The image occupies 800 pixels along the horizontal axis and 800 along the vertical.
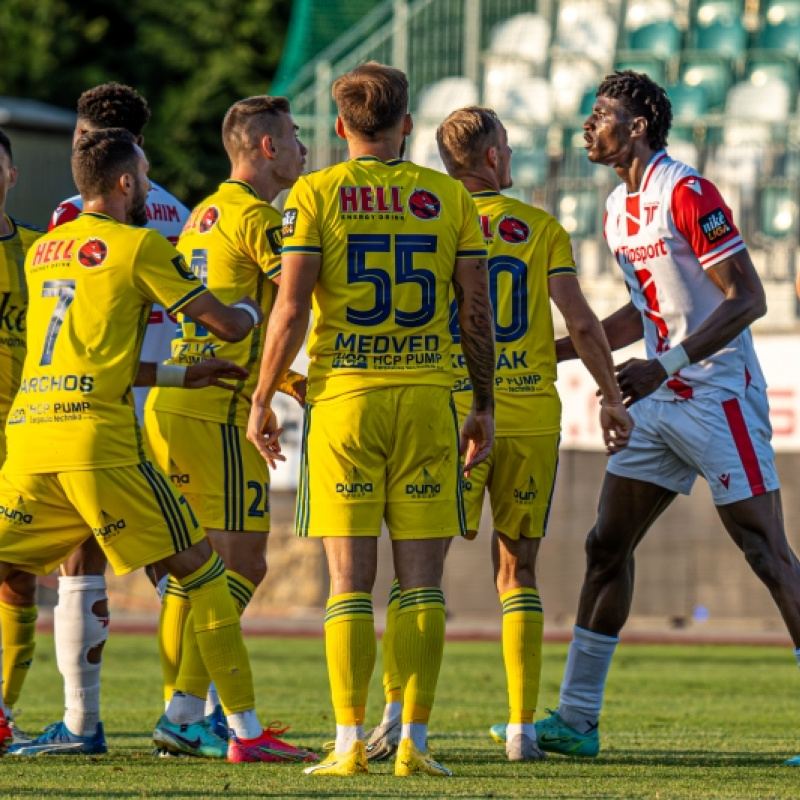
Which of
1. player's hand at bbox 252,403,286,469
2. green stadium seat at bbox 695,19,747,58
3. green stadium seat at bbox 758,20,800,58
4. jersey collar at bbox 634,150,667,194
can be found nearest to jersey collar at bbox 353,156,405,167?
player's hand at bbox 252,403,286,469

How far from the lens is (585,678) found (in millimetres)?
7059

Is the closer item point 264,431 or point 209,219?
point 264,431

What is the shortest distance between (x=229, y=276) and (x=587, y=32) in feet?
59.0

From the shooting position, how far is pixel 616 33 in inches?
945

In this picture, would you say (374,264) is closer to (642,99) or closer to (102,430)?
(102,430)

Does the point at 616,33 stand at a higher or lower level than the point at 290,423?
higher

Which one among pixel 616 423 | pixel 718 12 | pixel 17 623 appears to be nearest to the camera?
pixel 616 423

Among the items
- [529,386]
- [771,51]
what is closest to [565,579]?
[771,51]

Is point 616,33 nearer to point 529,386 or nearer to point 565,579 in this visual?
point 565,579

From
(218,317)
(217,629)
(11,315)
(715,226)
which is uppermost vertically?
(715,226)

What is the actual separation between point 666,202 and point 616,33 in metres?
17.8

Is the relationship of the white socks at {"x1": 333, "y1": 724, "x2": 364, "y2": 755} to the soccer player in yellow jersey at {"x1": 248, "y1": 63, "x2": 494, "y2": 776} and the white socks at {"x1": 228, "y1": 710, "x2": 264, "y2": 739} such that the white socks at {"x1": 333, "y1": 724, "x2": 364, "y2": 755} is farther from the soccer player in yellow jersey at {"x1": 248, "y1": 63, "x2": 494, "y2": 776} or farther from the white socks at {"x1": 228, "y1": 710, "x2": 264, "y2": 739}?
the white socks at {"x1": 228, "y1": 710, "x2": 264, "y2": 739}

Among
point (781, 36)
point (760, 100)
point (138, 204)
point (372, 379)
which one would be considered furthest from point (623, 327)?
point (781, 36)

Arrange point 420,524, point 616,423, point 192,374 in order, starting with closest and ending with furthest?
point 420,524
point 192,374
point 616,423
